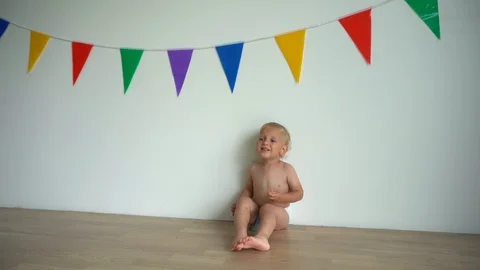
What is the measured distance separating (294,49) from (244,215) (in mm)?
711

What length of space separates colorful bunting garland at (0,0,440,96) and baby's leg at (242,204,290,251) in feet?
1.77

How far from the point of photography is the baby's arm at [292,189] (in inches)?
49.0

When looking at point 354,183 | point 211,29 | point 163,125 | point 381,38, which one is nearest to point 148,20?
point 211,29

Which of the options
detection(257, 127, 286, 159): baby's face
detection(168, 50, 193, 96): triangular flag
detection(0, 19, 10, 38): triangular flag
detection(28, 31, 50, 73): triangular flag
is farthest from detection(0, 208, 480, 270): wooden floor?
detection(0, 19, 10, 38): triangular flag

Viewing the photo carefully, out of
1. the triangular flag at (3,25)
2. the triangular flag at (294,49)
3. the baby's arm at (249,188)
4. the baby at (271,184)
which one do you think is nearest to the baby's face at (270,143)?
the baby at (271,184)

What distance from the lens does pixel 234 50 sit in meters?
1.44

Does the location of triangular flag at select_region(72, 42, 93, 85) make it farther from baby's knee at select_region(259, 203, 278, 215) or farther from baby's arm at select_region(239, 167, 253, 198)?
baby's knee at select_region(259, 203, 278, 215)

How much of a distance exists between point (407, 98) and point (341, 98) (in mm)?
248

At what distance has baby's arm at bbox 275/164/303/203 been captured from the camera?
125 cm

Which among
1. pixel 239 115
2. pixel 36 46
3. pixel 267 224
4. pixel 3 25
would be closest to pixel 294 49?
pixel 239 115

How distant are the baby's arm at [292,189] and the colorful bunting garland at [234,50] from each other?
1.25ft

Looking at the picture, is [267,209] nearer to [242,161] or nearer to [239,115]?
[242,161]

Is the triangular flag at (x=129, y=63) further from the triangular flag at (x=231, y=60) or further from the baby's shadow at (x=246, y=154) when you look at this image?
the baby's shadow at (x=246, y=154)

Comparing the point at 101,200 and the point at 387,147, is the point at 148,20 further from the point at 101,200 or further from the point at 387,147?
the point at 387,147
